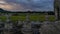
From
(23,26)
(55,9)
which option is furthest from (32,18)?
(55,9)

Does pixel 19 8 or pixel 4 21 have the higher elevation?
pixel 19 8

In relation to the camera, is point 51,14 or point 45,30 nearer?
point 45,30

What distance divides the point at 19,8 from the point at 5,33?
2.92 ft

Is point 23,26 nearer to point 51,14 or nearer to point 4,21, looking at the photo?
point 4,21

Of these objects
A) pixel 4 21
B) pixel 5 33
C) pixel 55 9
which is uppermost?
pixel 55 9

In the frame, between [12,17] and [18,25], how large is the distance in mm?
299

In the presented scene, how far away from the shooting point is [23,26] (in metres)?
4.11

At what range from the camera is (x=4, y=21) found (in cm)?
425

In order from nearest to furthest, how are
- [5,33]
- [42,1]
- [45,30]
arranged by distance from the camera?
[45,30] < [5,33] < [42,1]

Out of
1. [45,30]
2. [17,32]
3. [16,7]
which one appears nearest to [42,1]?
[16,7]

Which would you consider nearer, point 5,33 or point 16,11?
point 5,33

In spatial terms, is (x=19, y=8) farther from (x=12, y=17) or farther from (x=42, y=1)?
(x=42, y=1)

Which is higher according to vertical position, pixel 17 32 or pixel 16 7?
pixel 16 7

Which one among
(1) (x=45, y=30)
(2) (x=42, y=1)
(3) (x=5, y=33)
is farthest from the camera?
(2) (x=42, y=1)
